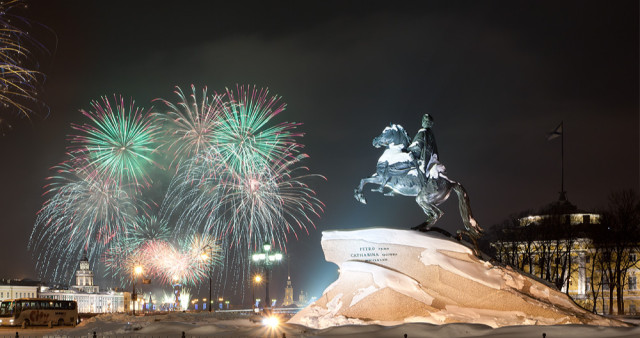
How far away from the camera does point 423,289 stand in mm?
29141

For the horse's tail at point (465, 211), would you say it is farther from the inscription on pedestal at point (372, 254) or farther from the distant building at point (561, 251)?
the distant building at point (561, 251)

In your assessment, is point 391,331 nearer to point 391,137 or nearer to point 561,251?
point 391,137

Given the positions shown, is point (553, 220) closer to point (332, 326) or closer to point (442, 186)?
point (442, 186)

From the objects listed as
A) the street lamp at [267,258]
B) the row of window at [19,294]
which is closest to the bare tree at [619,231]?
the street lamp at [267,258]

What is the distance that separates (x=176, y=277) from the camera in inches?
1996

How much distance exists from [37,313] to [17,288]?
150 meters

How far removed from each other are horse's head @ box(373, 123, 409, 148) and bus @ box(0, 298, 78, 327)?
2657 cm

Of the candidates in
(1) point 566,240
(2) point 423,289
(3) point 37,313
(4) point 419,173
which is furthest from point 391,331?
(1) point 566,240

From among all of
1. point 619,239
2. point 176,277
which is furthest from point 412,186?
point 619,239

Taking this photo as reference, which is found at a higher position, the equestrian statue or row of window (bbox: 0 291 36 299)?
the equestrian statue

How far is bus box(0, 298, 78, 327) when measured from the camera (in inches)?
1860

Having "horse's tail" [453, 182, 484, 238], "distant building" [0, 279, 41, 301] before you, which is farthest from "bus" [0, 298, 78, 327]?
"distant building" [0, 279, 41, 301]

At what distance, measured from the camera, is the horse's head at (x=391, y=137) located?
31578mm

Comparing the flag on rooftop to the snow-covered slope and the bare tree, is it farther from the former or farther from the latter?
the snow-covered slope
